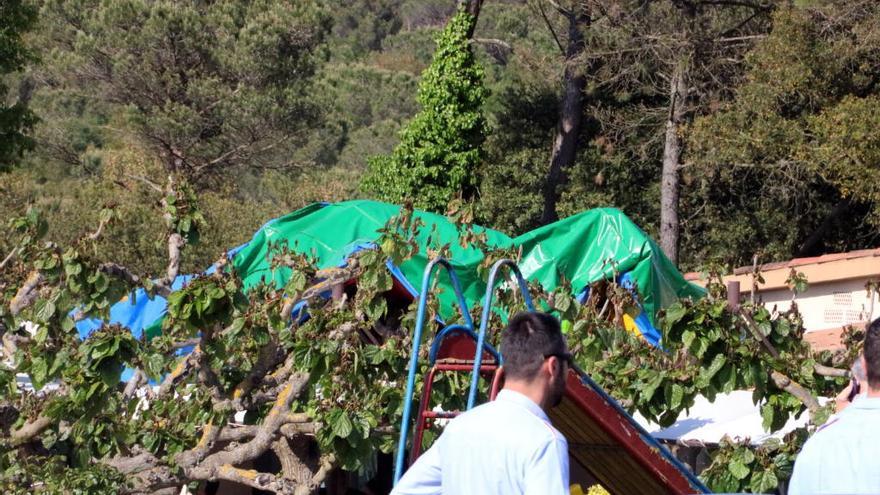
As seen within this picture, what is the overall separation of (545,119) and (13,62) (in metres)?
10.2

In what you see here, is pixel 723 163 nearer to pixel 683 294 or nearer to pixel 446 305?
pixel 683 294

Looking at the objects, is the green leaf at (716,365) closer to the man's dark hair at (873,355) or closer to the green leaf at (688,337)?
the green leaf at (688,337)

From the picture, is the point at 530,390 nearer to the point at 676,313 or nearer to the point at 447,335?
the point at 447,335

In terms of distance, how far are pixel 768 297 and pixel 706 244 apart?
203 inches

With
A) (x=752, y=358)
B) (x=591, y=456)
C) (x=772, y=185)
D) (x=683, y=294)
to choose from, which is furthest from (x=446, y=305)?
(x=772, y=185)

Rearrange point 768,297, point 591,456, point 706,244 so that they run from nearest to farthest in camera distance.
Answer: point 591,456 < point 768,297 < point 706,244

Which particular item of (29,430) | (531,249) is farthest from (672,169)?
(29,430)

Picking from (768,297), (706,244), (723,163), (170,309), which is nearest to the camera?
(170,309)

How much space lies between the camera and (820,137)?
1881cm

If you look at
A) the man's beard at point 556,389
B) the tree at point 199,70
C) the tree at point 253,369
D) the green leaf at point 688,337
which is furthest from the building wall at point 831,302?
the tree at point 199,70

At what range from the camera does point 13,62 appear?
19.7 meters

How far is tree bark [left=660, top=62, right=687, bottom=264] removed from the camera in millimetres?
21281

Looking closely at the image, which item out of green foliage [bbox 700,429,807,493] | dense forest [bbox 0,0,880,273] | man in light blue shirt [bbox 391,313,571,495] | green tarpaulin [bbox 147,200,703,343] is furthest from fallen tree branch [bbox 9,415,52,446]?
green tarpaulin [bbox 147,200,703,343]

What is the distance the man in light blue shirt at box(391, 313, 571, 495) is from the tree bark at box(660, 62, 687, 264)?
59.3 feet
